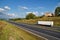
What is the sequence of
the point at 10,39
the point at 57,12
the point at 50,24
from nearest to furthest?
1. the point at 10,39
2. the point at 50,24
3. the point at 57,12

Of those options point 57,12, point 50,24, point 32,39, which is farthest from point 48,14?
point 32,39

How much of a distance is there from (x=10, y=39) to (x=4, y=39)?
79 centimetres

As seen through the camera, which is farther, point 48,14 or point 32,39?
point 48,14

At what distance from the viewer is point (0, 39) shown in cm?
1739

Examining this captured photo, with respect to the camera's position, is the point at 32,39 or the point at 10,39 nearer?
the point at 10,39

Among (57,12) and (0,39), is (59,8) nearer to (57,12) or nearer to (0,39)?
(57,12)

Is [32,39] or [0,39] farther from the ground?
[0,39]

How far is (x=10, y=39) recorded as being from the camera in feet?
55.2

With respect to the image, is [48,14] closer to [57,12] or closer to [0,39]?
[57,12]

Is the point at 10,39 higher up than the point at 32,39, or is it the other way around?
the point at 10,39

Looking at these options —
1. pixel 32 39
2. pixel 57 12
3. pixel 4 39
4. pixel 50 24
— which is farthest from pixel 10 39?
pixel 57 12

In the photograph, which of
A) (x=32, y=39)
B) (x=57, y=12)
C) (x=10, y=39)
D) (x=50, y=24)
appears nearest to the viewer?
(x=10, y=39)

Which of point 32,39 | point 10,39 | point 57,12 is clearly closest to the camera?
point 10,39

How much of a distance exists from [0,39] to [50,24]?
56.4 m
